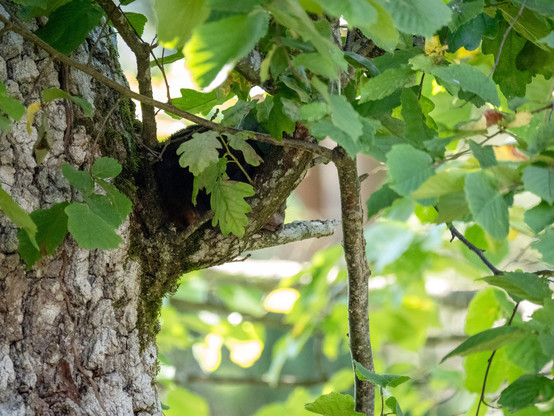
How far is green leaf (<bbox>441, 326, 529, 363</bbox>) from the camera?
3.50 ft

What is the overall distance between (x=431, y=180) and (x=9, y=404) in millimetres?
891

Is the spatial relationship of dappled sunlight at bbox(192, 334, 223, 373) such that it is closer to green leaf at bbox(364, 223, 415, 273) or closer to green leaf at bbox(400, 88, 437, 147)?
green leaf at bbox(364, 223, 415, 273)

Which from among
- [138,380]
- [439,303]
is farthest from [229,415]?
[138,380]

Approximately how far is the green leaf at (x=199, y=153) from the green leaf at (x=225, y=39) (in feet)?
1.64

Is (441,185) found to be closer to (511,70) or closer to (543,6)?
(543,6)

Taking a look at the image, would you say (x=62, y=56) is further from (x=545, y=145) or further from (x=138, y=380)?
(x=545, y=145)

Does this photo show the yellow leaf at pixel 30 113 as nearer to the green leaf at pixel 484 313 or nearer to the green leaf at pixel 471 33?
the green leaf at pixel 471 33

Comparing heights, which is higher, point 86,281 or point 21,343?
point 86,281

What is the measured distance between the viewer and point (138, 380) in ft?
4.64

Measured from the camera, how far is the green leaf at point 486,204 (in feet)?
2.70

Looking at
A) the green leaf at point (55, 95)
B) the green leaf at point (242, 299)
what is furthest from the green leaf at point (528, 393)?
the green leaf at point (242, 299)

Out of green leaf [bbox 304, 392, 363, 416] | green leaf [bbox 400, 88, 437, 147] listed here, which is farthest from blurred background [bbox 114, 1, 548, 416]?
green leaf [bbox 304, 392, 363, 416]

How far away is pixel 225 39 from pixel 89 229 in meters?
0.49

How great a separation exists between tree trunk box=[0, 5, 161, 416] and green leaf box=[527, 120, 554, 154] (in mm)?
792
